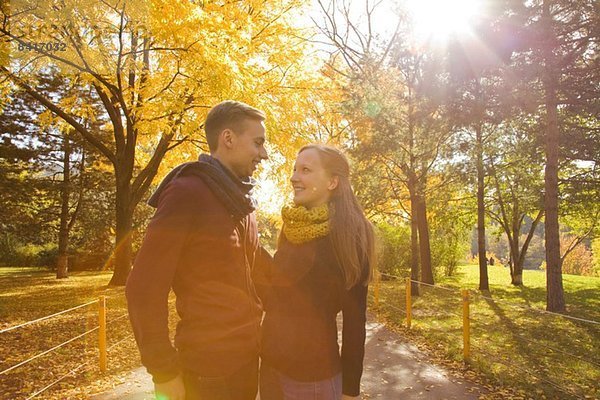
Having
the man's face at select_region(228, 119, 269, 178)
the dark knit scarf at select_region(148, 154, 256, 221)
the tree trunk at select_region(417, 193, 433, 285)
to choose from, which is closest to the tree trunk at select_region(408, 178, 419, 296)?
the tree trunk at select_region(417, 193, 433, 285)

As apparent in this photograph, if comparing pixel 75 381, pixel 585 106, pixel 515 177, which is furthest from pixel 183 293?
pixel 515 177

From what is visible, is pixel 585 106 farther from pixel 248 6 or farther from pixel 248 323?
pixel 248 323

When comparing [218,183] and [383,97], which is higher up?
[383,97]

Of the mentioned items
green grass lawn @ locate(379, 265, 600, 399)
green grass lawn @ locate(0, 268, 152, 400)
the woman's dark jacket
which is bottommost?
green grass lawn @ locate(0, 268, 152, 400)

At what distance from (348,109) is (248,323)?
1271cm

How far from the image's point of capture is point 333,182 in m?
2.56

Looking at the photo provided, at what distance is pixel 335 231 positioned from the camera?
7.86ft

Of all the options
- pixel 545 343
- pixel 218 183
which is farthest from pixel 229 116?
pixel 545 343

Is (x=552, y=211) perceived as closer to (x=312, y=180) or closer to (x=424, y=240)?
(x=424, y=240)

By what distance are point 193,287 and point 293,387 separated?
82cm

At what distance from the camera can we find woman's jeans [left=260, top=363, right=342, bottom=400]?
226 cm

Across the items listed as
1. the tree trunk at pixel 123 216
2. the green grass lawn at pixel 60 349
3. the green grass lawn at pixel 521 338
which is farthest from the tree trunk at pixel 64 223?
the green grass lawn at pixel 521 338

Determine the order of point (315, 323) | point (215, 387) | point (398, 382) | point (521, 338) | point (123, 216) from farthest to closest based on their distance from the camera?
point (123, 216) → point (521, 338) → point (398, 382) → point (315, 323) → point (215, 387)

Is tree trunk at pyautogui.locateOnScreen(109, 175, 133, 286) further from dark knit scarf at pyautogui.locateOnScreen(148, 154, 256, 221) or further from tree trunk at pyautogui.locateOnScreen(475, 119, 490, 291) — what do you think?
dark knit scarf at pyautogui.locateOnScreen(148, 154, 256, 221)
